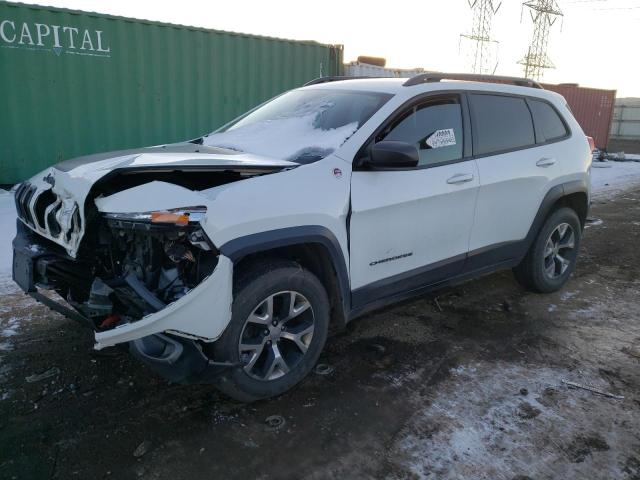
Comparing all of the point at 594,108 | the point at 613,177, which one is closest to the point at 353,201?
the point at 613,177

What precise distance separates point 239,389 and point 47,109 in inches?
273

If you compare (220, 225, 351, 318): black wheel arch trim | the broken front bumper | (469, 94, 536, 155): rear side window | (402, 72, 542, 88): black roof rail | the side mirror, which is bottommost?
the broken front bumper

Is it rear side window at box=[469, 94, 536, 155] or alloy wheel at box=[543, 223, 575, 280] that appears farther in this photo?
alloy wheel at box=[543, 223, 575, 280]

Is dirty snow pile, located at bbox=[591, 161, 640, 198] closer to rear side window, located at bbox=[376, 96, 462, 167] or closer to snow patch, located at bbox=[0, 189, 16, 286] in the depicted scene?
rear side window, located at bbox=[376, 96, 462, 167]

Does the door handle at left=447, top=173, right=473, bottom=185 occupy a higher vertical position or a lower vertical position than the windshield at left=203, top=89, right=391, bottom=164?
lower

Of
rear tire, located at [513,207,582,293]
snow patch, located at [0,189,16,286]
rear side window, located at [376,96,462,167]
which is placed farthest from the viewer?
snow patch, located at [0,189,16,286]

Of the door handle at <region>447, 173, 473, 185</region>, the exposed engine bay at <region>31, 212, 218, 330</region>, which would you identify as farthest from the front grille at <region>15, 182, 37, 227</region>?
the door handle at <region>447, 173, 473, 185</region>

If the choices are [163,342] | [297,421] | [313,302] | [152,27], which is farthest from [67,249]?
[152,27]

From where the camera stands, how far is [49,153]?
7.94 metres

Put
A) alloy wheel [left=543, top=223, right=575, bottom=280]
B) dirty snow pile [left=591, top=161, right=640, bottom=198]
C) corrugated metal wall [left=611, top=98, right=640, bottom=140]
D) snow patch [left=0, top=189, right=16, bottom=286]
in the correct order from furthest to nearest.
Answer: corrugated metal wall [left=611, top=98, right=640, bottom=140] < dirty snow pile [left=591, top=161, right=640, bottom=198] < snow patch [left=0, top=189, right=16, bottom=286] < alloy wheel [left=543, top=223, right=575, bottom=280]

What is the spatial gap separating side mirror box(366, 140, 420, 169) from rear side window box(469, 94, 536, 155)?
1.01m

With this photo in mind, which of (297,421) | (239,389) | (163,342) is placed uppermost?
(163,342)

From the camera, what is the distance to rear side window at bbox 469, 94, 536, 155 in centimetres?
378

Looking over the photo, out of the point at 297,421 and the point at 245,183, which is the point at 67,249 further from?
the point at 297,421
